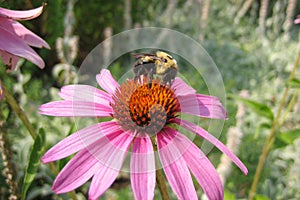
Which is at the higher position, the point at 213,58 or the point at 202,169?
the point at 213,58

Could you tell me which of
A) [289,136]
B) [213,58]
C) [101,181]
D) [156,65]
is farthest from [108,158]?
[213,58]

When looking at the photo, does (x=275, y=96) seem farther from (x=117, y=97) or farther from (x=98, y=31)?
(x=117, y=97)

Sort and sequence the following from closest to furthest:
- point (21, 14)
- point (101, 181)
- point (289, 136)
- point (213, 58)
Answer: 1. point (101, 181)
2. point (21, 14)
3. point (289, 136)
4. point (213, 58)

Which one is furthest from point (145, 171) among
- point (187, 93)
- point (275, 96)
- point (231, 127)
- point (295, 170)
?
point (275, 96)

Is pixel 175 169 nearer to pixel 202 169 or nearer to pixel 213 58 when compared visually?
pixel 202 169

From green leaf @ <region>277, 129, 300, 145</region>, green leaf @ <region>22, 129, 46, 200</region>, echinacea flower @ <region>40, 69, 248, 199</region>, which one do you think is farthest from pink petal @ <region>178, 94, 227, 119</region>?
green leaf @ <region>277, 129, 300, 145</region>

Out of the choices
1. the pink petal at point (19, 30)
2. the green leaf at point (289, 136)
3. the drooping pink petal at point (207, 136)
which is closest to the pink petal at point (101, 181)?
the drooping pink petal at point (207, 136)
